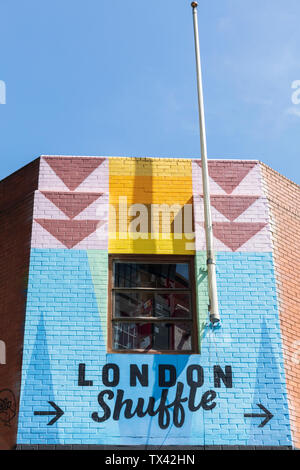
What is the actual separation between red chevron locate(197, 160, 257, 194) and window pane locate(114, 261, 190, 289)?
1724 millimetres

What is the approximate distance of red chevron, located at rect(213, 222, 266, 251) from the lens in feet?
36.2

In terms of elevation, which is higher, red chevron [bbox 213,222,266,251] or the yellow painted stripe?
the yellow painted stripe

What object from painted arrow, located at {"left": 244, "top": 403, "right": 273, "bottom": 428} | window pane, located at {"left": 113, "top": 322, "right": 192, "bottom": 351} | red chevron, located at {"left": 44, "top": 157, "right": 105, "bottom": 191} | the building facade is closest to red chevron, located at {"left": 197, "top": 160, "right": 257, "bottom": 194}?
the building facade

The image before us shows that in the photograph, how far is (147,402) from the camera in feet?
Result: 32.0

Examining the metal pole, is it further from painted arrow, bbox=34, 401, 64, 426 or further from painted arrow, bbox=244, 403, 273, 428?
painted arrow, bbox=34, 401, 64, 426

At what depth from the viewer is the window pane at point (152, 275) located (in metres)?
10.8

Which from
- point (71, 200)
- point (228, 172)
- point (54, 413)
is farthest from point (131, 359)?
point (228, 172)

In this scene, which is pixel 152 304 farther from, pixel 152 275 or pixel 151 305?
pixel 152 275

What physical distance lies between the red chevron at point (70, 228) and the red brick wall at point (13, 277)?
0.35 meters

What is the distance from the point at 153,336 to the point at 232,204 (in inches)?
105

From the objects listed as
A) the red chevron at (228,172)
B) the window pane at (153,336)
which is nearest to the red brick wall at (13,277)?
the window pane at (153,336)

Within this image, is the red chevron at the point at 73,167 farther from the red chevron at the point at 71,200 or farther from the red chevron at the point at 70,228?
the red chevron at the point at 70,228

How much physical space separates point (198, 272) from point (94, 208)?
2066 mm

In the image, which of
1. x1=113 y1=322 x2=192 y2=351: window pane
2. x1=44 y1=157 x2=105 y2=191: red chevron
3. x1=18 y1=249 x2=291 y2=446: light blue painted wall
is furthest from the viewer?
x1=44 y1=157 x2=105 y2=191: red chevron
